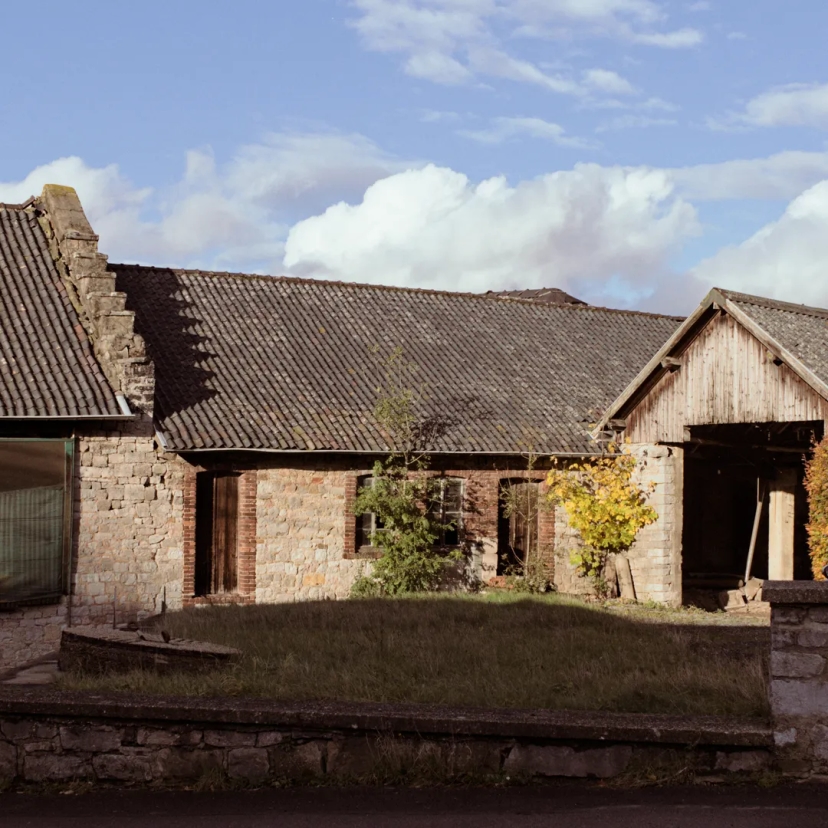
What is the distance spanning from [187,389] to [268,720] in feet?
41.5

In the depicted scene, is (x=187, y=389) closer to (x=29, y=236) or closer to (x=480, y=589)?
(x=29, y=236)

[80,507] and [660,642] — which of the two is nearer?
[660,642]

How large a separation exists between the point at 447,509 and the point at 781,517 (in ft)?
21.8

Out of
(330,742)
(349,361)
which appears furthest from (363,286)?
(330,742)

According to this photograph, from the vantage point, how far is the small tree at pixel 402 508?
19625mm

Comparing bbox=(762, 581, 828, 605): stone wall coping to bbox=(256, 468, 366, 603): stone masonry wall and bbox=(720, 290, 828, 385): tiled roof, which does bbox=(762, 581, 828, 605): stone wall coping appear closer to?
bbox=(720, 290, 828, 385): tiled roof

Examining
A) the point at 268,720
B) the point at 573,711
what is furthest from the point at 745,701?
the point at 268,720

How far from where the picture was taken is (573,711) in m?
7.70

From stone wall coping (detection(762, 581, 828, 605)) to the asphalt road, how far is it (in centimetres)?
116

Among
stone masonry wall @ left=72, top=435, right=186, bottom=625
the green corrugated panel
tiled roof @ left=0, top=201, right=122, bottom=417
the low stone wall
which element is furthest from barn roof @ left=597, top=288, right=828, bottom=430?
the low stone wall

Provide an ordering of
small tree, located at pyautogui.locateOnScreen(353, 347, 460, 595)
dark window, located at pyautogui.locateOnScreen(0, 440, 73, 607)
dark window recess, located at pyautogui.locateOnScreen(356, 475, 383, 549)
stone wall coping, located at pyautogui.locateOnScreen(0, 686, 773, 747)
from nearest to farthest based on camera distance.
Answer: stone wall coping, located at pyautogui.locateOnScreen(0, 686, 773, 747) → dark window, located at pyautogui.locateOnScreen(0, 440, 73, 607) → small tree, located at pyautogui.locateOnScreen(353, 347, 460, 595) → dark window recess, located at pyautogui.locateOnScreen(356, 475, 383, 549)

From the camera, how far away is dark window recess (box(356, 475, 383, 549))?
20.1m

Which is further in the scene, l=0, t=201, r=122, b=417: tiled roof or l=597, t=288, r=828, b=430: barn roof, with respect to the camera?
l=597, t=288, r=828, b=430: barn roof

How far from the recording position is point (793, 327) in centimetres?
1891
